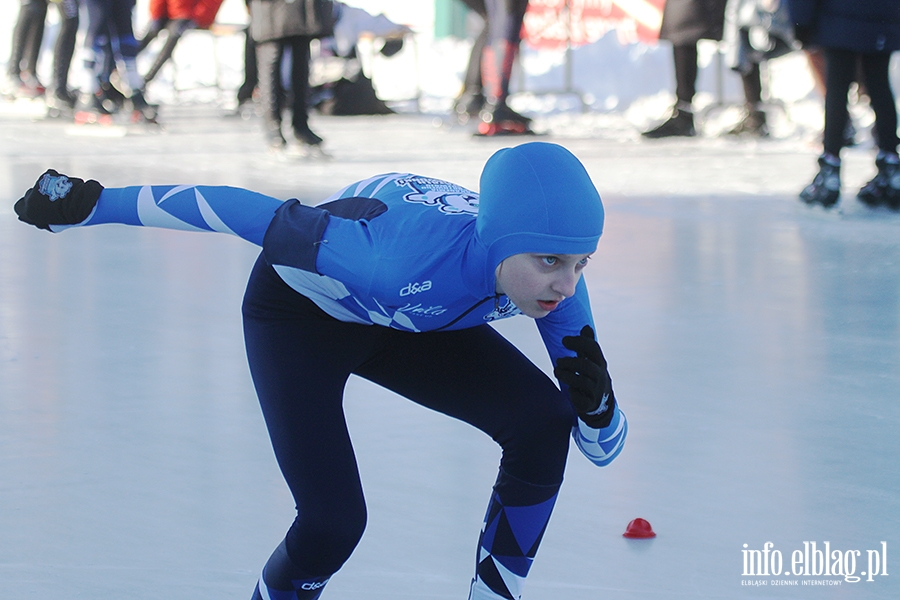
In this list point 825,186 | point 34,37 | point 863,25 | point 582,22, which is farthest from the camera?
point 582,22

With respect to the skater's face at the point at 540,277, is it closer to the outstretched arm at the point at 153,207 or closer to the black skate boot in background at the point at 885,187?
the outstretched arm at the point at 153,207

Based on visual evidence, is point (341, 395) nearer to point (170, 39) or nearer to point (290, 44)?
point (290, 44)

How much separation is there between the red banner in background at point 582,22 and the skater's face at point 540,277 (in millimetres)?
10179

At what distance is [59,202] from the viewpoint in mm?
1657

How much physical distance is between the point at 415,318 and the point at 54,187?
56 cm

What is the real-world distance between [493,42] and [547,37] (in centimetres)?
418

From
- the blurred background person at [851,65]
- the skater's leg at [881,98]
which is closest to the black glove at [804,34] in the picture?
the blurred background person at [851,65]

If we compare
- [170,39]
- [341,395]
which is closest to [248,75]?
[170,39]

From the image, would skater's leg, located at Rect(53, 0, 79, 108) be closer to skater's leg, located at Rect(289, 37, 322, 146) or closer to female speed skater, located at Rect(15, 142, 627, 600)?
skater's leg, located at Rect(289, 37, 322, 146)

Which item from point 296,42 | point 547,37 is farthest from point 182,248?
point 547,37

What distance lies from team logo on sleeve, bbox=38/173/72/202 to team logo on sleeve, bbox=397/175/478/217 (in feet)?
1.58

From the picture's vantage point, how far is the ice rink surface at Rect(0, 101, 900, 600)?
1.82m

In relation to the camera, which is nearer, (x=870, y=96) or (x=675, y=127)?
(x=870, y=96)

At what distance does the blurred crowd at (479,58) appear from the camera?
15.1ft
